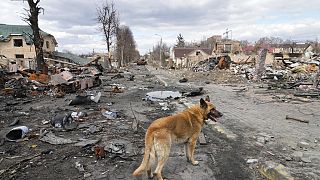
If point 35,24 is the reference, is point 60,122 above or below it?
below

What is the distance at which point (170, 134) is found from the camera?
451 cm

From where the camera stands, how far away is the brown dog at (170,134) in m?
4.26

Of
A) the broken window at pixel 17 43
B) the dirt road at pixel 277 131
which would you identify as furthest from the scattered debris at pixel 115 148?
the broken window at pixel 17 43

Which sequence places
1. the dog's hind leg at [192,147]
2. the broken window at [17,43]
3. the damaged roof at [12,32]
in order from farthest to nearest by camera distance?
the broken window at [17,43], the damaged roof at [12,32], the dog's hind leg at [192,147]

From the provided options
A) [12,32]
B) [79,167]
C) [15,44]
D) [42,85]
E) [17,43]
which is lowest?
[79,167]

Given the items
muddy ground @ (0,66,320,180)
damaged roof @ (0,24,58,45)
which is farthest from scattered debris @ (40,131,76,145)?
damaged roof @ (0,24,58,45)

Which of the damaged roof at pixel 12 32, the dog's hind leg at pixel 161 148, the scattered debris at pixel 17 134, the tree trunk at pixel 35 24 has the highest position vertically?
the damaged roof at pixel 12 32

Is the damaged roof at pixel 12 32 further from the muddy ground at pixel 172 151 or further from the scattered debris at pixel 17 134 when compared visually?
the scattered debris at pixel 17 134

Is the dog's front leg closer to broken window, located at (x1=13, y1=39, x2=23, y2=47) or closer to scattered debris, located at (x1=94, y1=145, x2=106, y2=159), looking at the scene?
scattered debris, located at (x1=94, y1=145, x2=106, y2=159)

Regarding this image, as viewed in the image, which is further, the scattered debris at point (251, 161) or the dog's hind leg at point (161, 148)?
the scattered debris at point (251, 161)

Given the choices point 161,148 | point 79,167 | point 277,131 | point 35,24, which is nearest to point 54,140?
point 79,167

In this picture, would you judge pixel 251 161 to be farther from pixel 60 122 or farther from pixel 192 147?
pixel 60 122

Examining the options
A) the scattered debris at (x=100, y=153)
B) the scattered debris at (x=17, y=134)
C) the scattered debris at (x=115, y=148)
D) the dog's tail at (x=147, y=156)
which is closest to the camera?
the dog's tail at (x=147, y=156)

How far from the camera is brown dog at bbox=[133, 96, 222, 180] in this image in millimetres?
4262
